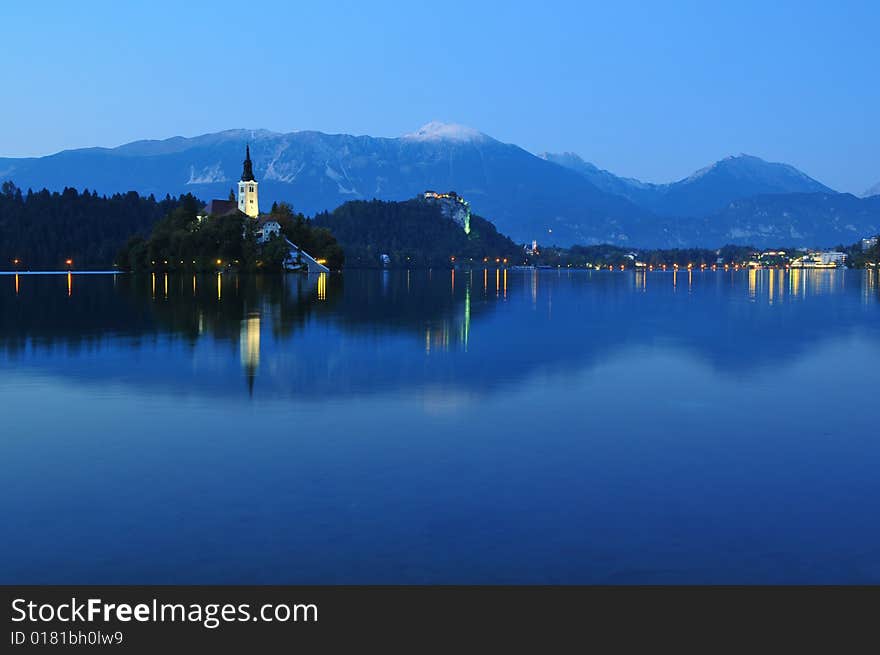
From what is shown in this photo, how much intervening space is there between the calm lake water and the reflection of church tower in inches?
11.2

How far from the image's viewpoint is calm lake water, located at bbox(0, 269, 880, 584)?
1154 cm

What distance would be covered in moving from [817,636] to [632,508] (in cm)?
467

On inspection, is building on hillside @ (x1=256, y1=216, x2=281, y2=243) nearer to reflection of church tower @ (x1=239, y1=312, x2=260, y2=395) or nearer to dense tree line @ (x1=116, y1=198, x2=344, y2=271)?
dense tree line @ (x1=116, y1=198, x2=344, y2=271)

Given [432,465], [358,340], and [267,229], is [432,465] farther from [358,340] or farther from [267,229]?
[267,229]

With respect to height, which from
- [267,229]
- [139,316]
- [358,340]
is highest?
[267,229]

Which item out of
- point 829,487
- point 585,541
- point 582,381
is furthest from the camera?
point 582,381

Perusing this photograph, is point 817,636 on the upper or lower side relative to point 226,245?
lower

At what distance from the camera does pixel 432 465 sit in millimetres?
17078

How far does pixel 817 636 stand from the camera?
957 centimetres

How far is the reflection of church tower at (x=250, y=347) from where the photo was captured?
30.6m

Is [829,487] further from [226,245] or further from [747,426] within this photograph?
[226,245]

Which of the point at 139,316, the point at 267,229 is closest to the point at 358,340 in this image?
the point at 139,316

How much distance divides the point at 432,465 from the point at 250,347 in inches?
920

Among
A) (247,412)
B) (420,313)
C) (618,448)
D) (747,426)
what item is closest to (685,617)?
(618,448)
